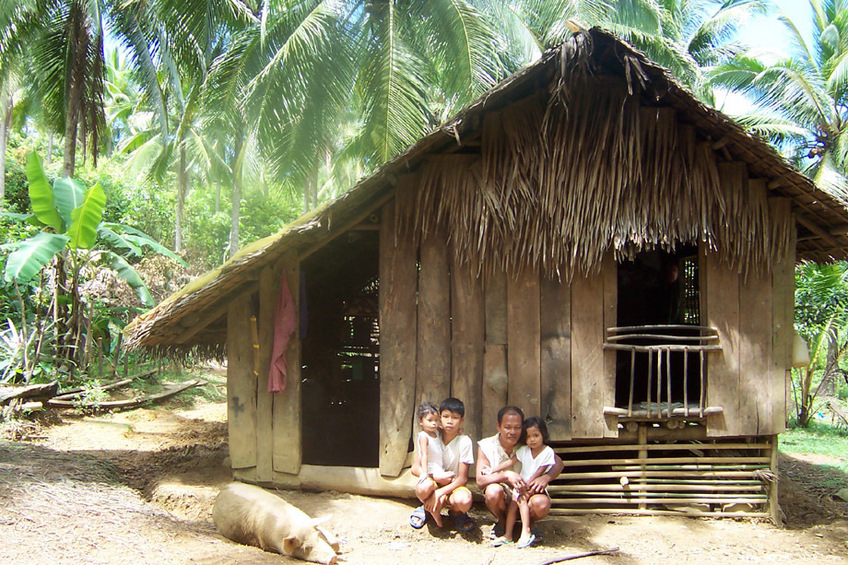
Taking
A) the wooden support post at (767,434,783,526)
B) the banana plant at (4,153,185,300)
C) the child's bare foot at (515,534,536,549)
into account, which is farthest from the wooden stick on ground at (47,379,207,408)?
the wooden support post at (767,434,783,526)

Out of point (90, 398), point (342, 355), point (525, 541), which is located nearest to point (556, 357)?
point (525, 541)

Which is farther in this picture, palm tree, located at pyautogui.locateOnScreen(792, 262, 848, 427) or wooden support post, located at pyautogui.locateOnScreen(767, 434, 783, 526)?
palm tree, located at pyautogui.locateOnScreen(792, 262, 848, 427)

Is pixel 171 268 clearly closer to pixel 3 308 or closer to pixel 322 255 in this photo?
pixel 3 308

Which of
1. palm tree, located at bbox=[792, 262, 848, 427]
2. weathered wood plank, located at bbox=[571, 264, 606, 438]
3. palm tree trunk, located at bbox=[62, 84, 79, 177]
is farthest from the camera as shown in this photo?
palm tree trunk, located at bbox=[62, 84, 79, 177]

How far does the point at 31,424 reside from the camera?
25.1ft

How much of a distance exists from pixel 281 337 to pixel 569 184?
9.02ft

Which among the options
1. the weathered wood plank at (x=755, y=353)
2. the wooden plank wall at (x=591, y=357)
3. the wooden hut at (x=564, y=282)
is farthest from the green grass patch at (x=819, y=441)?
the wooden plank wall at (x=591, y=357)

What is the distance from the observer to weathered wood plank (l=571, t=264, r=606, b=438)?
5418 millimetres

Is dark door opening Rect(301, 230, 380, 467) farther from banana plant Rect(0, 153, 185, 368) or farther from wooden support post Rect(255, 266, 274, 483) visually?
banana plant Rect(0, 153, 185, 368)

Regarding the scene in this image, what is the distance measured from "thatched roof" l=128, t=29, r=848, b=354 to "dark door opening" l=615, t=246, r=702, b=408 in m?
1.73

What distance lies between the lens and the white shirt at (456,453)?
16.2ft

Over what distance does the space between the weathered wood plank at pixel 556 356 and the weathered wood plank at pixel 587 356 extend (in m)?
0.04

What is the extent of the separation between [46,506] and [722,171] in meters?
5.86

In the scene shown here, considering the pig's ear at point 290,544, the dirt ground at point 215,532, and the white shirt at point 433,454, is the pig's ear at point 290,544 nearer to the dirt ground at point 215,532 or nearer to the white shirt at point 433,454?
the dirt ground at point 215,532
